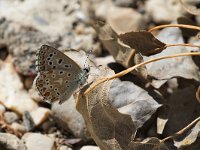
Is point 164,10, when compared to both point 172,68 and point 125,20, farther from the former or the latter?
point 172,68

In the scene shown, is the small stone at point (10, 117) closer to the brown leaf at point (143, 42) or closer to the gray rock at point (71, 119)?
the gray rock at point (71, 119)

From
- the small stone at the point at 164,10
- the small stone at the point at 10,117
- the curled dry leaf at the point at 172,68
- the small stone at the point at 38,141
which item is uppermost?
the curled dry leaf at the point at 172,68

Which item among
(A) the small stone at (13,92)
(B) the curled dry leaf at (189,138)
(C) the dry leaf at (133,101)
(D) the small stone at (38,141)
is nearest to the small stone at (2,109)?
(A) the small stone at (13,92)

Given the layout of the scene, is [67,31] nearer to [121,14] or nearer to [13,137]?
[121,14]

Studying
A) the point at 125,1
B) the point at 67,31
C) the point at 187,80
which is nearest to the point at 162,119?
the point at 187,80

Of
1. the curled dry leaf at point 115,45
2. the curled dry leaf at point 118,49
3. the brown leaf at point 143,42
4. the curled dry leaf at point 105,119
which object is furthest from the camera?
the curled dry leaf at point 115,45

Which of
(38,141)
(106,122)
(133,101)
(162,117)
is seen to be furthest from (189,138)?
(38,141)

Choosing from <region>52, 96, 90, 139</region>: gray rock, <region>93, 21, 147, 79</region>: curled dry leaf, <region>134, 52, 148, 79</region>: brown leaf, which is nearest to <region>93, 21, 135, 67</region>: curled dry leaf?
<region>93, 21, 147, 79</region>: curled dry leaf
